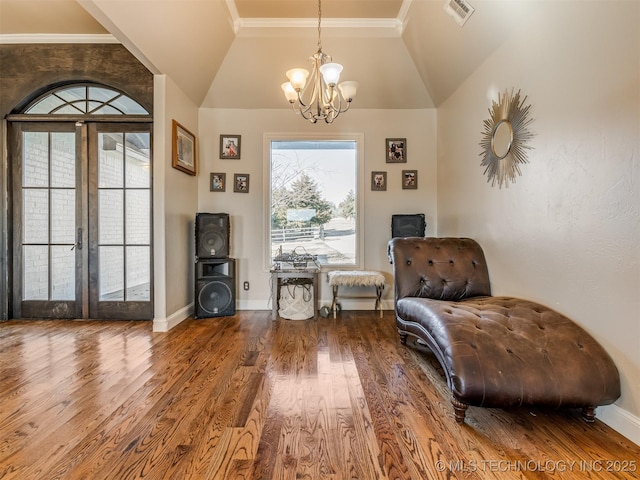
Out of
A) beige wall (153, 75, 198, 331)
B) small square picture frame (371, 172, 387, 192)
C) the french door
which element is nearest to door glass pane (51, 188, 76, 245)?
the french door

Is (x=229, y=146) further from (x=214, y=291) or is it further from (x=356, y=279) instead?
(x=356, y=279)

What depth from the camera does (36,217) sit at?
3.34 metres

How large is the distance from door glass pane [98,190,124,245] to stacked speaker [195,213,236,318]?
876 mm

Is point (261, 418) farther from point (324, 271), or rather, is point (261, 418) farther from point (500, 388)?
point (324, 271)

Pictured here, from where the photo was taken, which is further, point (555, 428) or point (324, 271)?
point (324, 271)

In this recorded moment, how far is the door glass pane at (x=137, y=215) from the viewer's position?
10.9 ft

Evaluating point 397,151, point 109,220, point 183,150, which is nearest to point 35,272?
point 109,220

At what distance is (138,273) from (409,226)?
3291mm

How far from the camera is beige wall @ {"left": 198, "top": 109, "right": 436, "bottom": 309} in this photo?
3.83 m

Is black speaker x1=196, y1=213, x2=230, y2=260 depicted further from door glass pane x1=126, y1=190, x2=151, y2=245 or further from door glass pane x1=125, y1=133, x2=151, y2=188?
door glass pane x1=125, y1=133, x2=151, y2=188

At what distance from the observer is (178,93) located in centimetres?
323

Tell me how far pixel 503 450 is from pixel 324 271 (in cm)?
271

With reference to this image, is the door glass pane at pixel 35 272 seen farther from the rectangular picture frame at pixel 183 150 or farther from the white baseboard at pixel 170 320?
the rectangular picture frame at pixel 183 150

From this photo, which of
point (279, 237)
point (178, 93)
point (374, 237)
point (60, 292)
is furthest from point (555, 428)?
point (60, 292)
